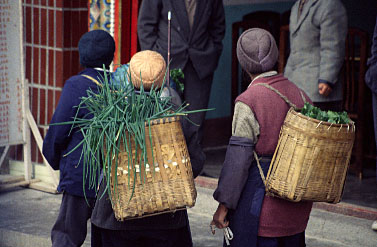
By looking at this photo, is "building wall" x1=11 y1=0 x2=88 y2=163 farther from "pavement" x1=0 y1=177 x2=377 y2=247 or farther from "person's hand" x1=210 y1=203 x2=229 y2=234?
"person's hand" x1=210 y1=203 x2=229 y2=234

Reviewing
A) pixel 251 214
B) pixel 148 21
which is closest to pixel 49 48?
pixel 148 21

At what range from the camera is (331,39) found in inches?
231

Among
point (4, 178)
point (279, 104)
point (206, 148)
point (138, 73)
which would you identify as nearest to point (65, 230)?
point (138, 73)

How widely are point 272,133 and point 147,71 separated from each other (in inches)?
27.2

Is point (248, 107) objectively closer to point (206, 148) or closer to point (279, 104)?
point (279, 104)

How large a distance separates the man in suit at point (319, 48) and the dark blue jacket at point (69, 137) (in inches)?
83.3

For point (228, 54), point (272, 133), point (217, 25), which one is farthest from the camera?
point (228, 54)

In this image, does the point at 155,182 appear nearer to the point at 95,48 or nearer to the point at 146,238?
the point at 146,238

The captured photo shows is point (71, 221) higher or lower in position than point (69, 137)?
lower

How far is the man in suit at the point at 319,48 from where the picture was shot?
19.3 ft

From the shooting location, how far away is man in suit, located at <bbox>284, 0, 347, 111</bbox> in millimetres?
5875

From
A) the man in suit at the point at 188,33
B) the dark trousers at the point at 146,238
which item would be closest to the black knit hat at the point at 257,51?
the dark trousers at the point at 146,238

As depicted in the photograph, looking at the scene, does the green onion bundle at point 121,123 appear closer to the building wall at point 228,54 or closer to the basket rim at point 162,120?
the basket rim at point 162,120

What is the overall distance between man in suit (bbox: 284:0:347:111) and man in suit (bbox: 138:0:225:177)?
0.91 metres
